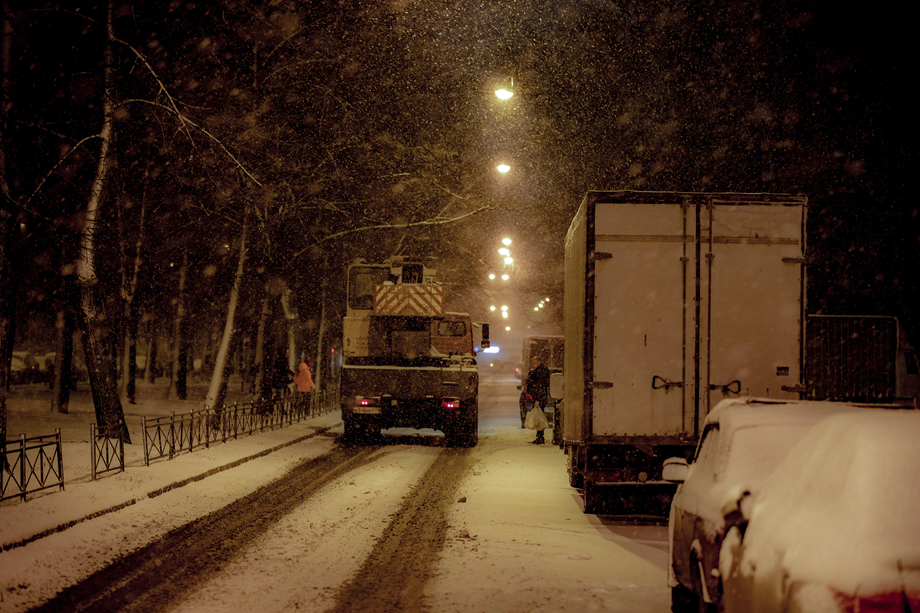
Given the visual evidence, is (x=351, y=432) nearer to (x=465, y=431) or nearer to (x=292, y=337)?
(x=465, y=431)

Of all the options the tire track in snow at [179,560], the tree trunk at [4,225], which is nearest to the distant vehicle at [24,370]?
the tree trunk at [4,225]

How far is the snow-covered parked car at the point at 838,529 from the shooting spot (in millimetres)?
2906

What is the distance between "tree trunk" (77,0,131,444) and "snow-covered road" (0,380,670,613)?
3.85 meters

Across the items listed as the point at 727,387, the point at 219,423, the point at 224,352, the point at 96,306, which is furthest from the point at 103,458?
the point at 727,387

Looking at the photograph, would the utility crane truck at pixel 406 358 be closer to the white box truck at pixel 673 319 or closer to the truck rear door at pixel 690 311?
the white box truck at pixel 673 319

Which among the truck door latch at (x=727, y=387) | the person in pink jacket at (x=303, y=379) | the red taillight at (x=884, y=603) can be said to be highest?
the truck door latch at (x=727, y=387)

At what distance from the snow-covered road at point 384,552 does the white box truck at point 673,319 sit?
1065 mm

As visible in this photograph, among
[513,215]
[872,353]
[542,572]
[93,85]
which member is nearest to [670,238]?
[542,572]

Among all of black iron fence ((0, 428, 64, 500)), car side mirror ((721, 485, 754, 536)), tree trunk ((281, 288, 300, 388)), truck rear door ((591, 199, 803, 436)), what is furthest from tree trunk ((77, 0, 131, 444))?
car side mirror ((721, 485, 754, 536))

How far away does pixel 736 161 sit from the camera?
19.0 metres

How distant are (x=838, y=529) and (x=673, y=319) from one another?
6416 millimetres

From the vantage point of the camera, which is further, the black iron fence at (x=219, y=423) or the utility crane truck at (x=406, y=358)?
the utility crane truck at (x=406, y=358)

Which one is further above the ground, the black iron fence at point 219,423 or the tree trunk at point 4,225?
the tree trunk at point 4,225

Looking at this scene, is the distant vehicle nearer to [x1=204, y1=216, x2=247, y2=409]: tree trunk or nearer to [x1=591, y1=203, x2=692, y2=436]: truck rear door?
[x1=204, y1=216, x2=247, y2=409]: tree trunk
